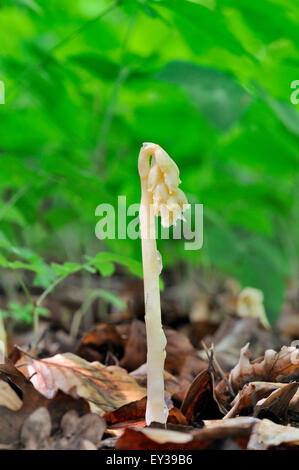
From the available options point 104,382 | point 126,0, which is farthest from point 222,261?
point 104,382

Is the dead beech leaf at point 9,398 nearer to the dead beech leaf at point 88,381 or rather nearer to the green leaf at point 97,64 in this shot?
the dead beech leaf at point 88,381

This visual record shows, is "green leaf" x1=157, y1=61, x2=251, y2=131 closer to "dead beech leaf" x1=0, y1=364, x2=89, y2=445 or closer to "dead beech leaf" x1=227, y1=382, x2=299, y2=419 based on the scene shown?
"dead beech leaf" x1=227, y1=382, x2=299, y2=419

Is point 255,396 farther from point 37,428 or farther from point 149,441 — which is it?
point 37,428

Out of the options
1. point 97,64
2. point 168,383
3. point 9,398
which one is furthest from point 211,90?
point 9,398

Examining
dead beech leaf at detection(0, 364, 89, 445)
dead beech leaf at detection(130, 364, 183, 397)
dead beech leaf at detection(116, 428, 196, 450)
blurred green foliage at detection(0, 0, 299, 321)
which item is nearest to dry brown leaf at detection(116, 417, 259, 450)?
dead beech leaf at detection(116, 428, 196, 450)

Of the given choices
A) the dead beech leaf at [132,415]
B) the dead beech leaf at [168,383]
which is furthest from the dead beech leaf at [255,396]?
the dead beech leaf at [168,383]
